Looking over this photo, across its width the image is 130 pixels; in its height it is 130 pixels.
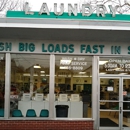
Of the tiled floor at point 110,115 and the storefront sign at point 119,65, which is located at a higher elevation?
the storefront sign at point 119,65

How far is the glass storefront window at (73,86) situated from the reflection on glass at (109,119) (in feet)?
1.81

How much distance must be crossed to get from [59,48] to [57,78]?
49.1 inches

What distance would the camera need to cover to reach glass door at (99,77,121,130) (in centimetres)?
1109

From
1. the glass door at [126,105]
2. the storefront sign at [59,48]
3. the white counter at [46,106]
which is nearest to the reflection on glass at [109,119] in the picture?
the glass door at [126,105]

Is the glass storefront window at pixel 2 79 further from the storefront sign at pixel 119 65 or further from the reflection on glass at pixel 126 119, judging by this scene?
the reflection on glass at pixel 126 119

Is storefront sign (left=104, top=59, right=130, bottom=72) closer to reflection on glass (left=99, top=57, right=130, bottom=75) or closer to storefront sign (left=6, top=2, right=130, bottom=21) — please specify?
reflection on glass (left=99, top=57, right=130, bottom=75)

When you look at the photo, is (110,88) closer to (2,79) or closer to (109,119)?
(109,119)

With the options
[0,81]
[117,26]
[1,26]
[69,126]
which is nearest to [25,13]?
[1,26]

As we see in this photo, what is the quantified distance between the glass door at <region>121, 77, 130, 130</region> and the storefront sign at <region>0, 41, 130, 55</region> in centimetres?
138

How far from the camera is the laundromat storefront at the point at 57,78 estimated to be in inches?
426

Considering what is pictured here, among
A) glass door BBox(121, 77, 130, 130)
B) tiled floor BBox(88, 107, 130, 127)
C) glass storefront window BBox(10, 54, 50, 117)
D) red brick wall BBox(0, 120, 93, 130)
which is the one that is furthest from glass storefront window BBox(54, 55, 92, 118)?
glass door BBox(121, 77, 130, 130)

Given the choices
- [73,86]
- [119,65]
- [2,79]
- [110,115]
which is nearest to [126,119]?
[110,115]

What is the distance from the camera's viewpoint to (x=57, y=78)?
1106 cm

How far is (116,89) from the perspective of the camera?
36.8 ft
